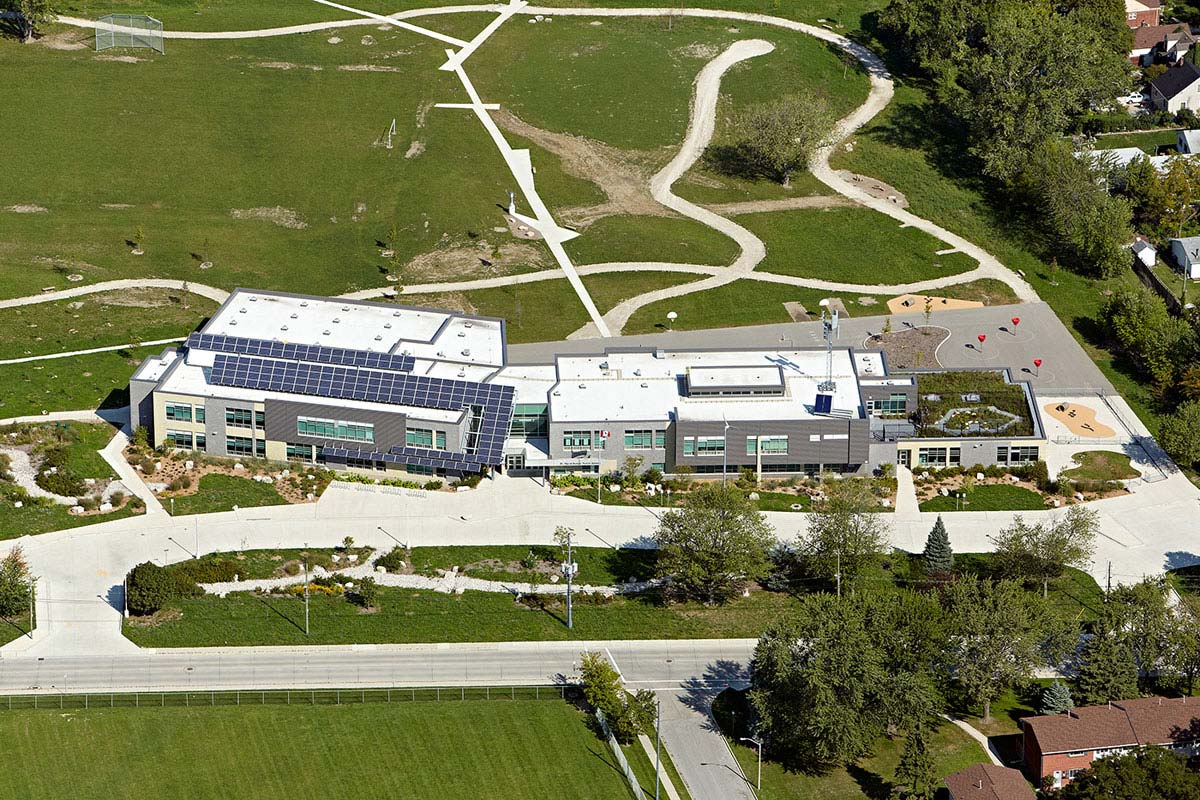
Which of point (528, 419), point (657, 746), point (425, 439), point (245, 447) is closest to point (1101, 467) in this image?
point (528, 419)

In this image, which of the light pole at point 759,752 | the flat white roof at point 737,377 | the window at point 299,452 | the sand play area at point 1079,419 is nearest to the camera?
the light pole at point 759,752

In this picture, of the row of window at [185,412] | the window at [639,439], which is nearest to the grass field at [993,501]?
→ the window at [639,439]

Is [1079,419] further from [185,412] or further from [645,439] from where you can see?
[185,412]

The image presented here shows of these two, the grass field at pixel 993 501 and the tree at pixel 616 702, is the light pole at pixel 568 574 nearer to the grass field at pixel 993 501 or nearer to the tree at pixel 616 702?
the tree at pixel 616 702

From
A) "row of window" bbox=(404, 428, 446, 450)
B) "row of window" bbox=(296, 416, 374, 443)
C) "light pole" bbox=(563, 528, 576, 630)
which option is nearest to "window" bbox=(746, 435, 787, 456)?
"light pole" bbox=(563, 528, 576, 630)

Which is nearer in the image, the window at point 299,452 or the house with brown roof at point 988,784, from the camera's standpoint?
the house with brown roof at point 988,784

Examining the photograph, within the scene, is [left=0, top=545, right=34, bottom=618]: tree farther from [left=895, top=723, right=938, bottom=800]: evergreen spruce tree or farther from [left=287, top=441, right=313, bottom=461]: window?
[left=895, top=723, right=938, bottom=800]: evergreen spruce tree

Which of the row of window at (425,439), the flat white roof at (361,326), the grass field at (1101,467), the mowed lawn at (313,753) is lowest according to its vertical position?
the mowed lawn at (313,753)

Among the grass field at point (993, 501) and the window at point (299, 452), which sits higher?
Result: the window at point (299, 452)
